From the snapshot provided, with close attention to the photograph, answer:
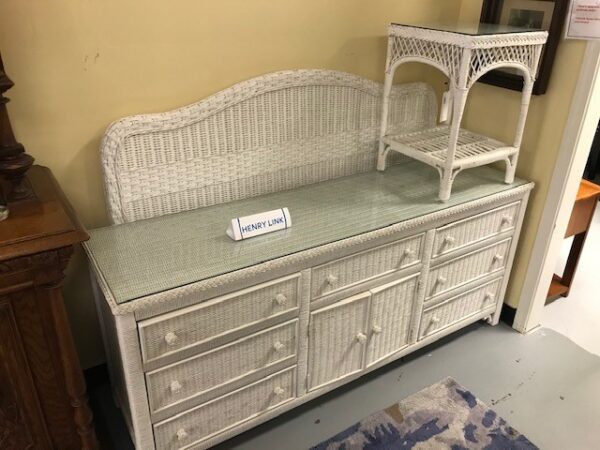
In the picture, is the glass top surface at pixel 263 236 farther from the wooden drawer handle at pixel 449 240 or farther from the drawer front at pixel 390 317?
the drawer front at pixel 390 317

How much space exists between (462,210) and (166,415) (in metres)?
1.18

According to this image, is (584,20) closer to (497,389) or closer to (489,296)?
(489,296)

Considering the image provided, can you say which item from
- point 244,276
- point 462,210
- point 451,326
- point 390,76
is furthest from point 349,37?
point 451,326

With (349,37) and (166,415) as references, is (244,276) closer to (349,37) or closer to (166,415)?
(166,415)

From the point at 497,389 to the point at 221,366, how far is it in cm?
109

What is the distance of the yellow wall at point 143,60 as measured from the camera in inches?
54.3

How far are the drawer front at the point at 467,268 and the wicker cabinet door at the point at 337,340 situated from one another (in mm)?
335

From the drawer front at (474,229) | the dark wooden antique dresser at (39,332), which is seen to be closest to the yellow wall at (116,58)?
the dark wooden antique dresser at (39,332)

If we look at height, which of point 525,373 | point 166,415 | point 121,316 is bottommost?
point 525,373

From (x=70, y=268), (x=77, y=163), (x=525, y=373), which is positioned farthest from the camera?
(x=525, y=373)

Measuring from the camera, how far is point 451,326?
208cm

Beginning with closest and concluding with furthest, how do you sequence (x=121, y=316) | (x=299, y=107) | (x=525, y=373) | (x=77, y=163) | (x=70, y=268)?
(x=121, y=316) → (x=77, y=163) → (x=70, y=268) → (x=299, y=107) → (x=525, y=373)

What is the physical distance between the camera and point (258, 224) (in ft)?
5.02

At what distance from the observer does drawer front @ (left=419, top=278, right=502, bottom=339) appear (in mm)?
1981
